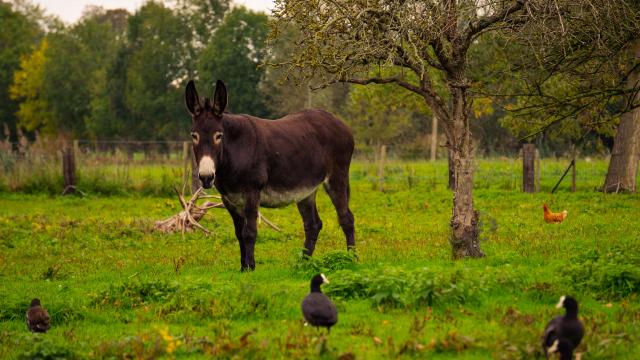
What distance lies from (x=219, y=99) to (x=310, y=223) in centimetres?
334

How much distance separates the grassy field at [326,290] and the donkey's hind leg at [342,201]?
0.67 meters

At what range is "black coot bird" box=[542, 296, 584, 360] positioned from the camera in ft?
22.1

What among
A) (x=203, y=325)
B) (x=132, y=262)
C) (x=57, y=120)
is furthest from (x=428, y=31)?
(x=57, y=120)

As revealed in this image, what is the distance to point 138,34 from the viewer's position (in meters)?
75.1

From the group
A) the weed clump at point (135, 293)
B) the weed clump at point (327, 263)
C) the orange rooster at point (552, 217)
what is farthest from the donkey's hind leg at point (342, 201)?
the orange rooster at point (552, 217)

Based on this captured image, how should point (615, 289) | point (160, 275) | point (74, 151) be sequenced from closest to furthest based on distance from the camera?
point (615, 289), point (160, 275), point (74, 151)

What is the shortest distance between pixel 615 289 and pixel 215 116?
6585 millimetres

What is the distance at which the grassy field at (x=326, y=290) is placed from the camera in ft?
25.5

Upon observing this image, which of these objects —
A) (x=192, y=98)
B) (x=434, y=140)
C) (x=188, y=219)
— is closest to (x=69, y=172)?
(x=188, y=219)

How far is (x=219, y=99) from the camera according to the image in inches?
487

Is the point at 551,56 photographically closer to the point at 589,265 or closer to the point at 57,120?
the point at 589,265

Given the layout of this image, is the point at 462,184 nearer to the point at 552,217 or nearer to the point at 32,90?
the point at 552,217

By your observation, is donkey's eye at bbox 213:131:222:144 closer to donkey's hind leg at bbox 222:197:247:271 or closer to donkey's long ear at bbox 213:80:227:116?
donkey's long ear at bbox 213:80:227:116

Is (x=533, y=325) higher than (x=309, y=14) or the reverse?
the reverse
